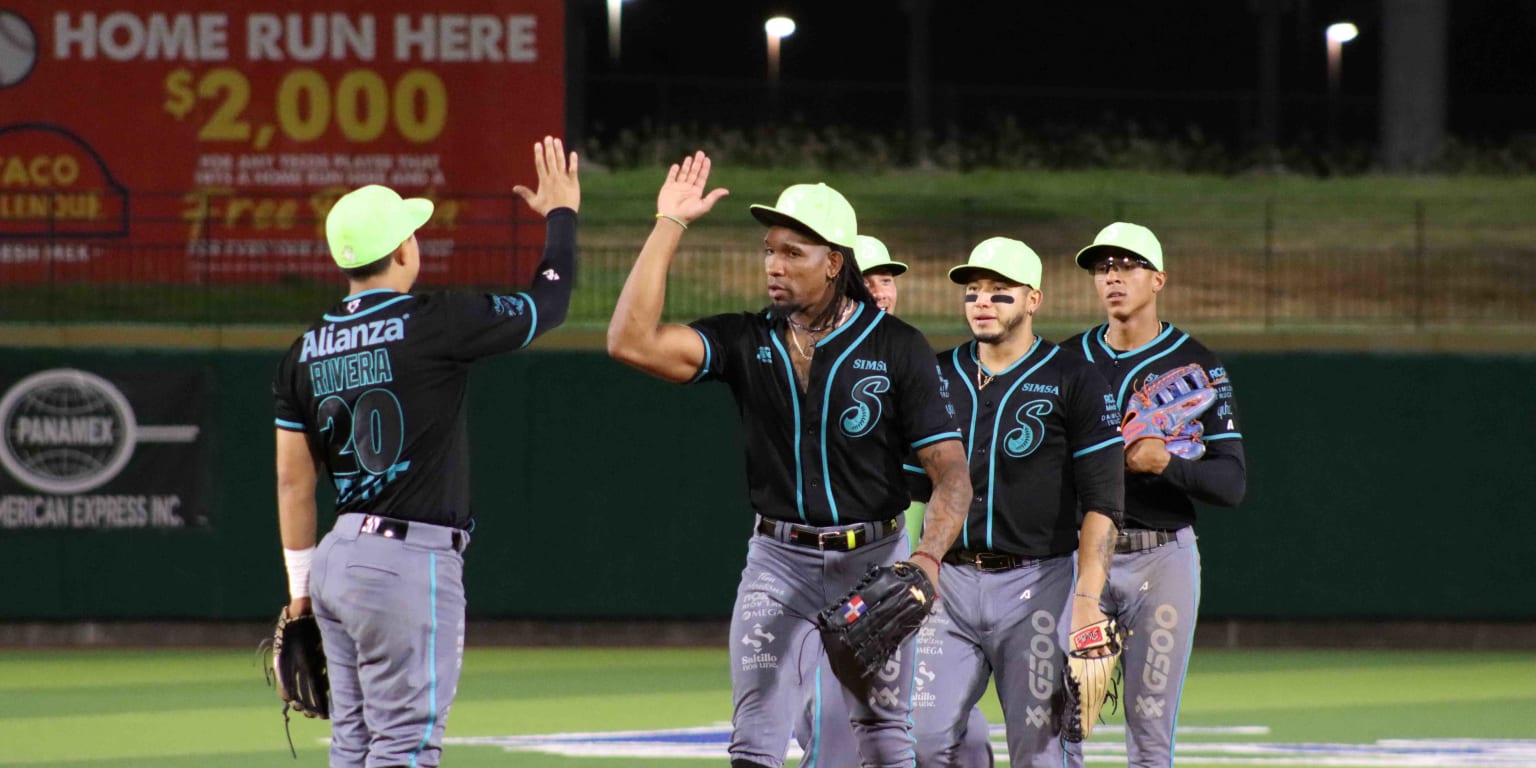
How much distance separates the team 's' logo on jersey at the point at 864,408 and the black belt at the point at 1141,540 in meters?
1.53

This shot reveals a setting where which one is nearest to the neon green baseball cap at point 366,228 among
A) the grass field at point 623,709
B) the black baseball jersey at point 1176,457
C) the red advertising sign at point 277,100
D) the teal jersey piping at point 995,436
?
the teal jersey piping at point 995,436

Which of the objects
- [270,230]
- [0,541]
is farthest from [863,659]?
[270,230]

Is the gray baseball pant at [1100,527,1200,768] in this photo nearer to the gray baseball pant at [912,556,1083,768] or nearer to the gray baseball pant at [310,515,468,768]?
the gray baseball pant at [912,556,1083,768]

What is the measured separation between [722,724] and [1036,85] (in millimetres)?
34684

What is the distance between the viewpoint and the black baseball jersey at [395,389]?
637 centimetres

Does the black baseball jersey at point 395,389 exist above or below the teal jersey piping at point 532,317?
below

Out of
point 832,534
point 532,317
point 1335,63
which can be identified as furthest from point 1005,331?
point 1335,63

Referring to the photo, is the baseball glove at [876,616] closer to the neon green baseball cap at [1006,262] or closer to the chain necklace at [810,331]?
the chain necklace at [810,331]

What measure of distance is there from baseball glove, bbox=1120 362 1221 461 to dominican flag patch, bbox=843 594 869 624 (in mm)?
1956

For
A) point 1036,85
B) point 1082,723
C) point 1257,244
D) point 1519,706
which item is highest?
point 1036,85

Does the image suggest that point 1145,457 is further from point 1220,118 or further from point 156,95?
point 1220,118

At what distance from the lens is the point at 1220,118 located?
120ft

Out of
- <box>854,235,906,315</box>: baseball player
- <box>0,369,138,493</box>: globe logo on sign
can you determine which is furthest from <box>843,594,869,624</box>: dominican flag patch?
<box>0,369,138,493</box>: globe logo on sign

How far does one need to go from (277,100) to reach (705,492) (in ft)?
21.3
